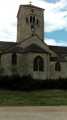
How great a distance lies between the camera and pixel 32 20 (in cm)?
8206

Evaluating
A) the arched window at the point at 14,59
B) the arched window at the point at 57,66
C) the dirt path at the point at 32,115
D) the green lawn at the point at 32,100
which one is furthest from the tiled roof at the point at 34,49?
the dirt path at the point at 32,115

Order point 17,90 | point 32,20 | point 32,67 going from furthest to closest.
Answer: point 32,20 < point 32,67 < point 17,90

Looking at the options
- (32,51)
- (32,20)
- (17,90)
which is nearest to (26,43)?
(32,51)

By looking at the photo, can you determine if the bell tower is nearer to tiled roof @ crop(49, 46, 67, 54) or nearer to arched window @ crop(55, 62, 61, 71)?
tiled roof @ crop(49, 46, 67, 54)

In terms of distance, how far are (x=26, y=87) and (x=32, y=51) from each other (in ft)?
36.7

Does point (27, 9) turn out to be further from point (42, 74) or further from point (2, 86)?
point (2, 86)

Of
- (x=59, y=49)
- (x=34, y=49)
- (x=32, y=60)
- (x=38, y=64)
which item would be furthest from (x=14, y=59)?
(x=59, y=49)

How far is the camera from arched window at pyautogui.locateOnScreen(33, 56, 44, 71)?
69.4 metres

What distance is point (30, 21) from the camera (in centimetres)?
8225

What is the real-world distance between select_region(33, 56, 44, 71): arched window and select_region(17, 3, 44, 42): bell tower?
40.7ft

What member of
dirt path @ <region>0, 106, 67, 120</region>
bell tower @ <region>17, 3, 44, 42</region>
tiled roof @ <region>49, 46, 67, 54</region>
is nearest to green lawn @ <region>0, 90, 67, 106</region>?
dirt path @ <region>0, 106, 67, 120</region>

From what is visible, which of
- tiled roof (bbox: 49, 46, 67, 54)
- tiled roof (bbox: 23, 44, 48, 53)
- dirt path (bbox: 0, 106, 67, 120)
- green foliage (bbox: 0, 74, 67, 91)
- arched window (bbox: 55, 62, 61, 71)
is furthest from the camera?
tiled roof (bbox: 49, 46, 67, 54)

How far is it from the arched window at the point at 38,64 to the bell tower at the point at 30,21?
489 inches

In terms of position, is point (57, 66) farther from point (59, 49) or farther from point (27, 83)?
point (27, 83)
